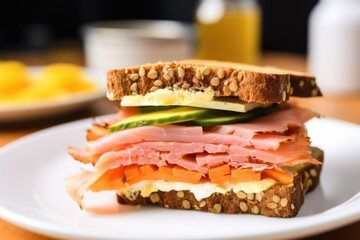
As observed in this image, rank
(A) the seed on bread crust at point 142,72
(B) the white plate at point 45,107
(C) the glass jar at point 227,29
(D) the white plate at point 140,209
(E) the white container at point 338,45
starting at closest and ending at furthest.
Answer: (D) the white plate at point 140,209
(A) the seed on bread crust at point 142,72
(B) the white plate at point 45,107
(E) the white container at point 338,45
(C) the glass jar at point 227,29

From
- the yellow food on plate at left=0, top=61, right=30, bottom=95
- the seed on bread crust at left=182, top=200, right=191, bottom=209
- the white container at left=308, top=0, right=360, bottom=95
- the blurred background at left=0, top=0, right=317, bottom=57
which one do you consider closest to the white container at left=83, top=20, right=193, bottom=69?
the yellow food on plate at left=0, top=61, right=30, bottom=95

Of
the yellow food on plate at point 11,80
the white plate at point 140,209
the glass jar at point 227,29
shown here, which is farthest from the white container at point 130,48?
the white plate at point 140,209

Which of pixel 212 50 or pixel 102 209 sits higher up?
pixel 212 50

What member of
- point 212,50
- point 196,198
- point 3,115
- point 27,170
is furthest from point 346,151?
point 212,50

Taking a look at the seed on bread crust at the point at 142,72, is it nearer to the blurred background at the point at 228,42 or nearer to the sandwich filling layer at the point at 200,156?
the sandwich filling layer at the point at 200,156

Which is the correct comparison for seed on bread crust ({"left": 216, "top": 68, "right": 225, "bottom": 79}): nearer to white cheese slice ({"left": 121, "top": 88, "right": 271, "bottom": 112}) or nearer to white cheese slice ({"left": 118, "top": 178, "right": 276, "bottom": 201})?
white cheese slice ({"left": 121, "top": 88, "right": 271, "bottom": 112})

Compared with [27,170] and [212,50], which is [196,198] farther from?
[212,50]
